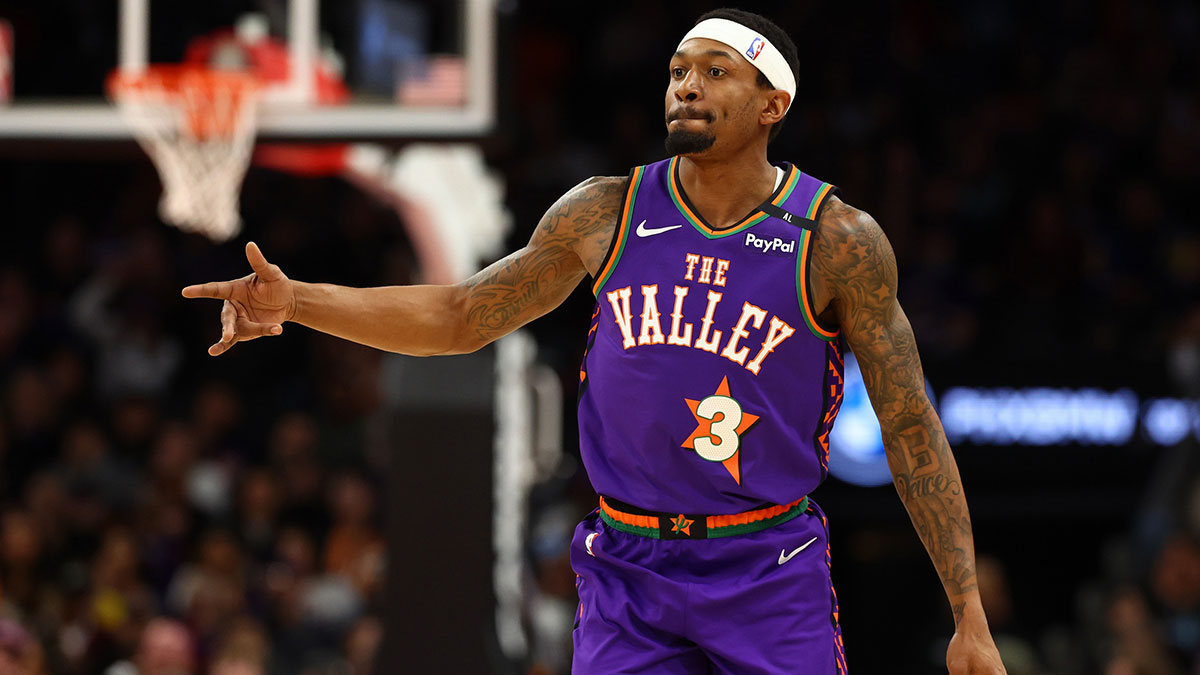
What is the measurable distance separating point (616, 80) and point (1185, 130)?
500 centimetres

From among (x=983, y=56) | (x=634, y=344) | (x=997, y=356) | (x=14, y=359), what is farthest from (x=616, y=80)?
(x=634, y=344)

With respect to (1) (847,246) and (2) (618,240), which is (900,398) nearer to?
(1) (847,246)

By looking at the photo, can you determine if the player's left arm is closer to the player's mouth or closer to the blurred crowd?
the player's mouth

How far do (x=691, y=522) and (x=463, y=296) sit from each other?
91cm

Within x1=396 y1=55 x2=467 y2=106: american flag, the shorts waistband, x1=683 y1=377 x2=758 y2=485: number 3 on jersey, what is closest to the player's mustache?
x1=683 y1=377 x2=758 y2=485: number 3 on jersey

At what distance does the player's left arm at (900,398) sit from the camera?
13.1 feet

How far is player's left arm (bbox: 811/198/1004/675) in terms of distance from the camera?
3994 millimetres

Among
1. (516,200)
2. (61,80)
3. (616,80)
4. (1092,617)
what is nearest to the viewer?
(1092,617)

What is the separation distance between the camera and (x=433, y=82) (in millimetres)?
9133

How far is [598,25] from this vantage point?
584 inches

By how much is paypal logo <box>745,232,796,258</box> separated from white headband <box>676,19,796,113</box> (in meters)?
0.38

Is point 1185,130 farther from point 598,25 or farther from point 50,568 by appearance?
point 50,568

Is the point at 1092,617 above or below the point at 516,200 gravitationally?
below

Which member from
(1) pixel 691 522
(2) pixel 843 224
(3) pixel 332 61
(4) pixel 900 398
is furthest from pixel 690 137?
(3) pixel 332 61
